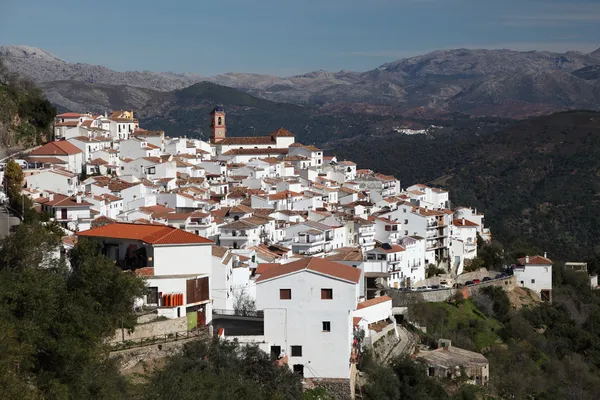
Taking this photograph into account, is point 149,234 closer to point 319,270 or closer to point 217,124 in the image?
point 319,270

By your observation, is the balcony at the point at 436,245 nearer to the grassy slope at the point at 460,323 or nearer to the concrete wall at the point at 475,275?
the concrete wall at the point at 475,275

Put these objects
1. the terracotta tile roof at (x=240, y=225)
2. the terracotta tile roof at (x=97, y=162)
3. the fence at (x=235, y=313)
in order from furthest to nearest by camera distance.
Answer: the terracotta tile roof at (x=97, y=162) < the terracotta tile roof at (x=240, y=225) < the fence at (x=235, y=313)

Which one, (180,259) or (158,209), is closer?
(180,259)

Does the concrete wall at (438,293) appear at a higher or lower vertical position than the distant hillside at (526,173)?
lower

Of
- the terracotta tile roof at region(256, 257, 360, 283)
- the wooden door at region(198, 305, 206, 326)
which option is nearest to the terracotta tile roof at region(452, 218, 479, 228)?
the terracotta tile roof at region(256, 257, 360, 283)

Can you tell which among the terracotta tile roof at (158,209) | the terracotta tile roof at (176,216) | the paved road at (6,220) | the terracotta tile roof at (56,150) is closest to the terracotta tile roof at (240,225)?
the terracotta tile roof at (176,216)

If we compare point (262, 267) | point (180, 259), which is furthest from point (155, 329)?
point (262, 267)

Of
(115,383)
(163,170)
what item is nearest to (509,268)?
(163,170)
